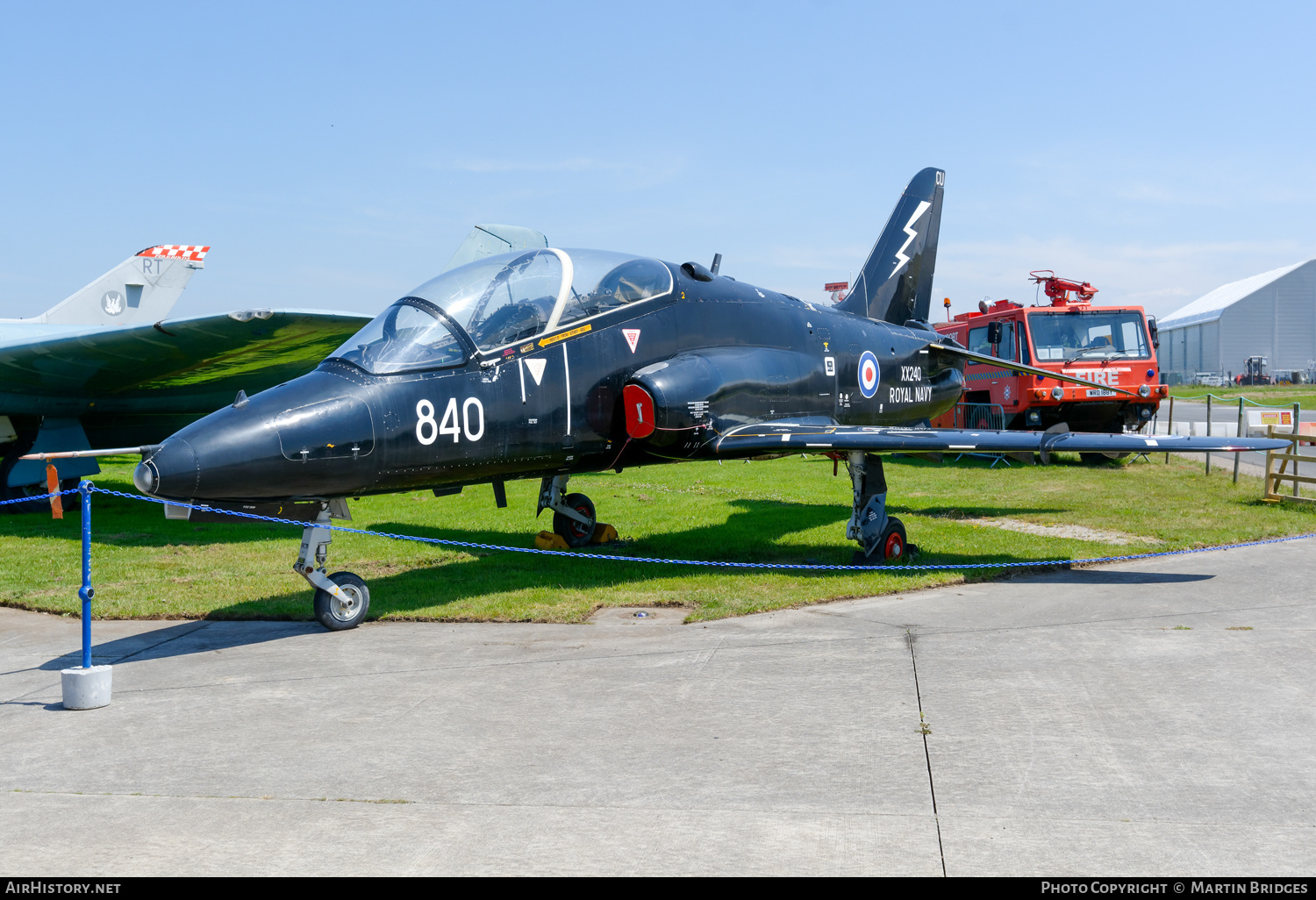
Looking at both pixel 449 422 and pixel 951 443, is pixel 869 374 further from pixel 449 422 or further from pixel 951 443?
pixel 449 422

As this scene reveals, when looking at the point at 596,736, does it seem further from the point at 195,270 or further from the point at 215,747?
the point at 195,270

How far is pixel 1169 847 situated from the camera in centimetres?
357

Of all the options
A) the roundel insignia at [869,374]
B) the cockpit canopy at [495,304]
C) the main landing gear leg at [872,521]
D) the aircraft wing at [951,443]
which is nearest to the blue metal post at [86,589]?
the cockpit canopy at [495,304]

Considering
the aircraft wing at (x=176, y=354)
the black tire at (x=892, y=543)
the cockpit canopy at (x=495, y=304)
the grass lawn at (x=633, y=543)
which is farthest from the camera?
the aircraft wing at (x=176, y=354)

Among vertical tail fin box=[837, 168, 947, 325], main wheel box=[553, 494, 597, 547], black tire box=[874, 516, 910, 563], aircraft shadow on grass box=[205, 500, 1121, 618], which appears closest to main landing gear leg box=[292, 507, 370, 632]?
aircraft shadow on grass box=[205, 500, 1121, 618]

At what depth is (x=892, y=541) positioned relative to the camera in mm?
10188

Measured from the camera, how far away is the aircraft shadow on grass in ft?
29.5

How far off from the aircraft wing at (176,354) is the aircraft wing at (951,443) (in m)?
5.94

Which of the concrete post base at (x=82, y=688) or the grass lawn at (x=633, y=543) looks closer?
the concrete post base at (x=82, y=688)

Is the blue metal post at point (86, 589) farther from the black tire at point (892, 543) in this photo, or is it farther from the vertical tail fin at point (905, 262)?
the vertical tail fin at point (905, 262)

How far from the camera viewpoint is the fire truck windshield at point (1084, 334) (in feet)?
65.1

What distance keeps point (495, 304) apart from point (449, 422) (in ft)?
3.77

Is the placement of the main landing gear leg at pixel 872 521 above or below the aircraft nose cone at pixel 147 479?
below
